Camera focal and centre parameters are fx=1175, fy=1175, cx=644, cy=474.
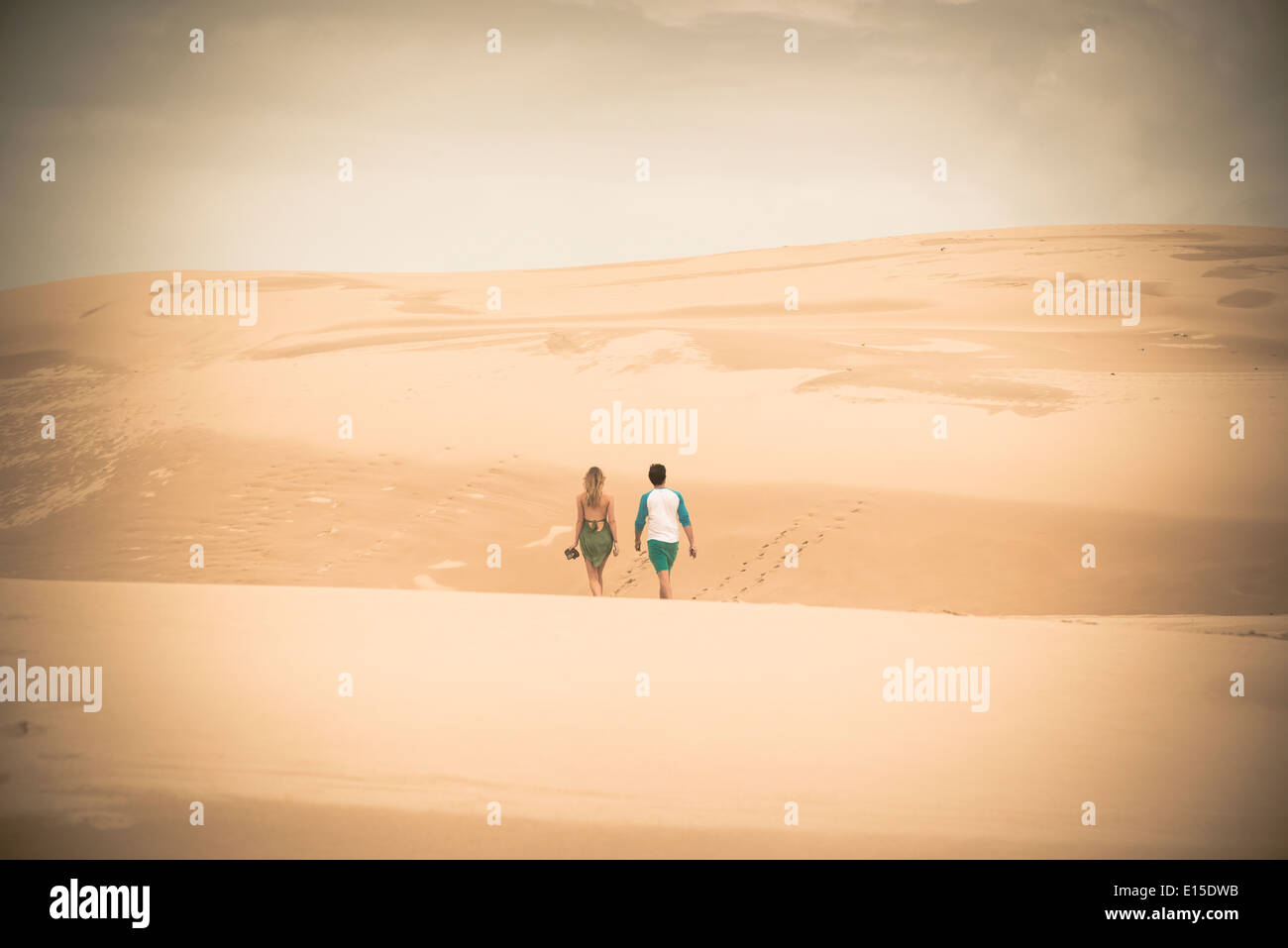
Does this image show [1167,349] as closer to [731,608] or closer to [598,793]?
[731,608]

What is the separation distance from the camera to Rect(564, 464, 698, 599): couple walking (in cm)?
1105

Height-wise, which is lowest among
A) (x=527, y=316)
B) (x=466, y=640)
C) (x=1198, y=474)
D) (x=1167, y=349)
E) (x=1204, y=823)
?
(x=1204, y=823)

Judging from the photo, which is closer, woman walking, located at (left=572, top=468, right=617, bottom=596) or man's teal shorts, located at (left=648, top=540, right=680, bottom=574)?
man's teal shorts, located at (left=648, top=540, right=680, bottom=574)

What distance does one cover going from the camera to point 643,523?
11133 millimetres

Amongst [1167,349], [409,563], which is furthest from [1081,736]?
[1167,349]

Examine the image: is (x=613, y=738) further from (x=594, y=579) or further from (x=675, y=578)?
(x=675, y=578)

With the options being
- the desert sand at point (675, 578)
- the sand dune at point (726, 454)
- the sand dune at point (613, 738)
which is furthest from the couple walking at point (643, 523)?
the sand dune at point (726, 454)

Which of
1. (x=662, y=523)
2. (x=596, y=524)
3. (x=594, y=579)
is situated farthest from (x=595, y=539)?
(x=662, y=523)

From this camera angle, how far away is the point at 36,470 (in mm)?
18125

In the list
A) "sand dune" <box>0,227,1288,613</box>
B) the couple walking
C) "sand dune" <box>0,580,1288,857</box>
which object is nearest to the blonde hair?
the couple walking

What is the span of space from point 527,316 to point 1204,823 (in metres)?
28.4

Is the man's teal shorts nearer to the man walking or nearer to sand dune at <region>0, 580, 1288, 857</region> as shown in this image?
the man walking

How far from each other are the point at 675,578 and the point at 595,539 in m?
3.59

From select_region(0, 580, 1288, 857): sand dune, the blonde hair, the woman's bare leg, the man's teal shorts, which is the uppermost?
the blonde hair
